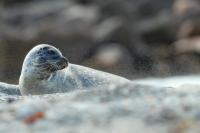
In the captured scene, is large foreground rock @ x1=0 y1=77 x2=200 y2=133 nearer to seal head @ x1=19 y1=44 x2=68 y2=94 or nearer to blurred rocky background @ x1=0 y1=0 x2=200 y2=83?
seal head @ x1=19 y1=44 x2=68 y2=94

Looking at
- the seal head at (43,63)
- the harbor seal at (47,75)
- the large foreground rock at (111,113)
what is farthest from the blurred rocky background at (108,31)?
the large foreground rock at (111,113)

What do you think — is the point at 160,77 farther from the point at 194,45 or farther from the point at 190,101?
the point at 190,101

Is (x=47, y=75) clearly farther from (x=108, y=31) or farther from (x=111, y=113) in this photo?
(x=108, y=31)

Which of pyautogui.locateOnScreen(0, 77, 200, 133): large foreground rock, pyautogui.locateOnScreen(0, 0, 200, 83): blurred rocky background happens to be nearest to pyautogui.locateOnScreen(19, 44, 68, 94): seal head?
pyautogui.locateOnScreen(0, 77, 200, 133): large foreground rock

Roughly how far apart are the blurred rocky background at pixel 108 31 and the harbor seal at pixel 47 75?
680 inches

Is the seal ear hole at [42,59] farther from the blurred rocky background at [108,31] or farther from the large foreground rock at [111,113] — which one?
the blurred rocky background at [108,31]

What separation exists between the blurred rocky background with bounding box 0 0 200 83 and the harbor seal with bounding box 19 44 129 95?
680 inches

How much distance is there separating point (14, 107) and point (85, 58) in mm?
23556

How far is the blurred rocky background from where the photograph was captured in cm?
2811

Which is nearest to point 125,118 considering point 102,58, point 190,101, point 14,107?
point 190,101

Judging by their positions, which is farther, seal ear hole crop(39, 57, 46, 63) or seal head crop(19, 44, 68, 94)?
seal ear hole crop(39, 57, 46, 63)

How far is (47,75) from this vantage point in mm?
8453

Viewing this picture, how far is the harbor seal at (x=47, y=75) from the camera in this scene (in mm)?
8289

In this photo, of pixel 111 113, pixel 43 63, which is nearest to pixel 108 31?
pixel 43 63
